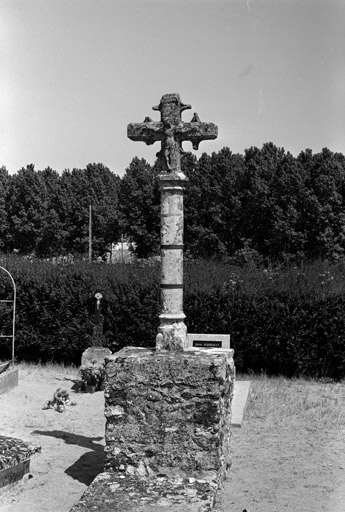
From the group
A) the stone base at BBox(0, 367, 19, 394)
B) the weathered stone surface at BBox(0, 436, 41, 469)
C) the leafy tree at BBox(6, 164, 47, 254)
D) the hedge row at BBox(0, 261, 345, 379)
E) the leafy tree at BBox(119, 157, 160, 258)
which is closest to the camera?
the weathered stone surface at BBox(0, 436, 41, 469)

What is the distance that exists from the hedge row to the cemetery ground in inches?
25.9

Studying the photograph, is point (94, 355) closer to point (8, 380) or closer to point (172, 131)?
point (8, 380)

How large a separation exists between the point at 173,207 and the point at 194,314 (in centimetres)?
727

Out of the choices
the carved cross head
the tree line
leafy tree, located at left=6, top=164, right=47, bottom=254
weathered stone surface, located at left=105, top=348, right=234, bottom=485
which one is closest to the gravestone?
weathered stone surface, located at left=105, top=348, right=234, bottom=485

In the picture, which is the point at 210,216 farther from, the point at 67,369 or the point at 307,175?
the point at 67,369

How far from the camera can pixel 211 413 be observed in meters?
6.36

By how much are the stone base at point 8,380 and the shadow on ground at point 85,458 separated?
2947 mm

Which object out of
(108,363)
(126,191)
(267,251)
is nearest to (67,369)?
(108,363)

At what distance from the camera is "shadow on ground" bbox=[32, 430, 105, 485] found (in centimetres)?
746

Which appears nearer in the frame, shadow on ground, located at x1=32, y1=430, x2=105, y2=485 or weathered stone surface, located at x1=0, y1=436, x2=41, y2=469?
weathered stone surface, located at x1=0, y1=436, x2=41, y2=469

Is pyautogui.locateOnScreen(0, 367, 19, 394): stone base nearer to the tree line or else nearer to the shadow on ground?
the shadow on ground

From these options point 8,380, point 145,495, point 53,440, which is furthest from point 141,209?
point 145,495

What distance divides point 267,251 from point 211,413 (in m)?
29.9

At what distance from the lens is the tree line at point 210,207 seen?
3406 centimetres
